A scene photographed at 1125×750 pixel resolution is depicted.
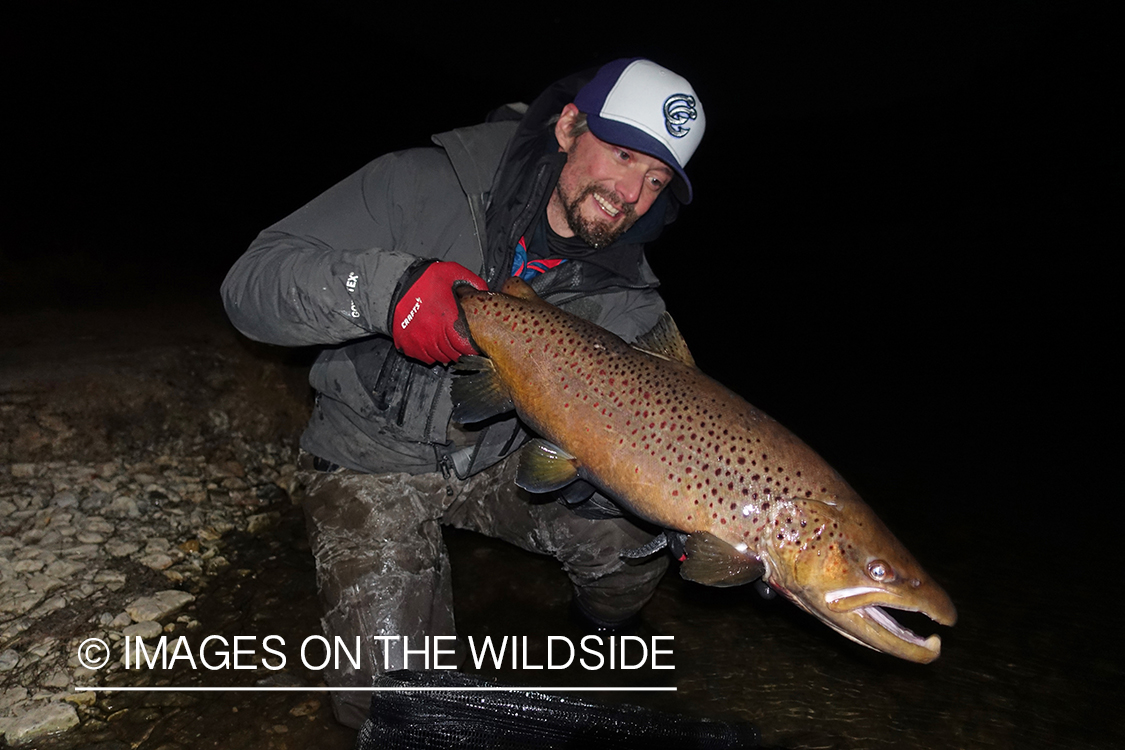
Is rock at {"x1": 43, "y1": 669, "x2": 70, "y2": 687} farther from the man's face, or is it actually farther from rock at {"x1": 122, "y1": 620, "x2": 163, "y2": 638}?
the man's face

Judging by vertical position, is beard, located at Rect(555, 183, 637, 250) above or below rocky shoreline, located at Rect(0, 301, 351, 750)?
above

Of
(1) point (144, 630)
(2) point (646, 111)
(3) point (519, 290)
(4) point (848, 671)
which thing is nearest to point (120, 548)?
(1) point (144, 630)

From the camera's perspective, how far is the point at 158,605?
322 centimetres

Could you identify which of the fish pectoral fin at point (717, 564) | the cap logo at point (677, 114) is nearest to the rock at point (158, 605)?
the fish pectoral fin at point (717, 564)

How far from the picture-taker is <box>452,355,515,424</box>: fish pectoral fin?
2551 millimetres

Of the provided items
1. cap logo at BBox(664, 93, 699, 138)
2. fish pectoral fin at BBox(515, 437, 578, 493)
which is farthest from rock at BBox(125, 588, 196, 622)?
cap logo at BBox(664, 93, 699, 138)

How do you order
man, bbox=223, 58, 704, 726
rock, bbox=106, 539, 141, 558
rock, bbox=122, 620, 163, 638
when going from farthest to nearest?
1. rock, bbox=106, 539, 141, 558
2. rock, bbox=122, 620, 163, 638
3. man, bbox=223, 58, 704, 726

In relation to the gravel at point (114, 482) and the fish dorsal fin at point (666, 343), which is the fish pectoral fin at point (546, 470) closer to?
the fish dorsal fin at point (666, 343)

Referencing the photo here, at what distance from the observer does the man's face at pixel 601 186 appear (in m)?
3.22

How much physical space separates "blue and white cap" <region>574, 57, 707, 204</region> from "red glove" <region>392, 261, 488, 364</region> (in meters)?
1.19

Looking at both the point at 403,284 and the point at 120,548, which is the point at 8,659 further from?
the point at 403,284

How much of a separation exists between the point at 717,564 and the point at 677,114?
2.13 m

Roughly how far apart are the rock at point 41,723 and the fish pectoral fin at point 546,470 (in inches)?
77.1

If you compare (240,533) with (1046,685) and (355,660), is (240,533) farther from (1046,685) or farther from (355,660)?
(1046,685)
